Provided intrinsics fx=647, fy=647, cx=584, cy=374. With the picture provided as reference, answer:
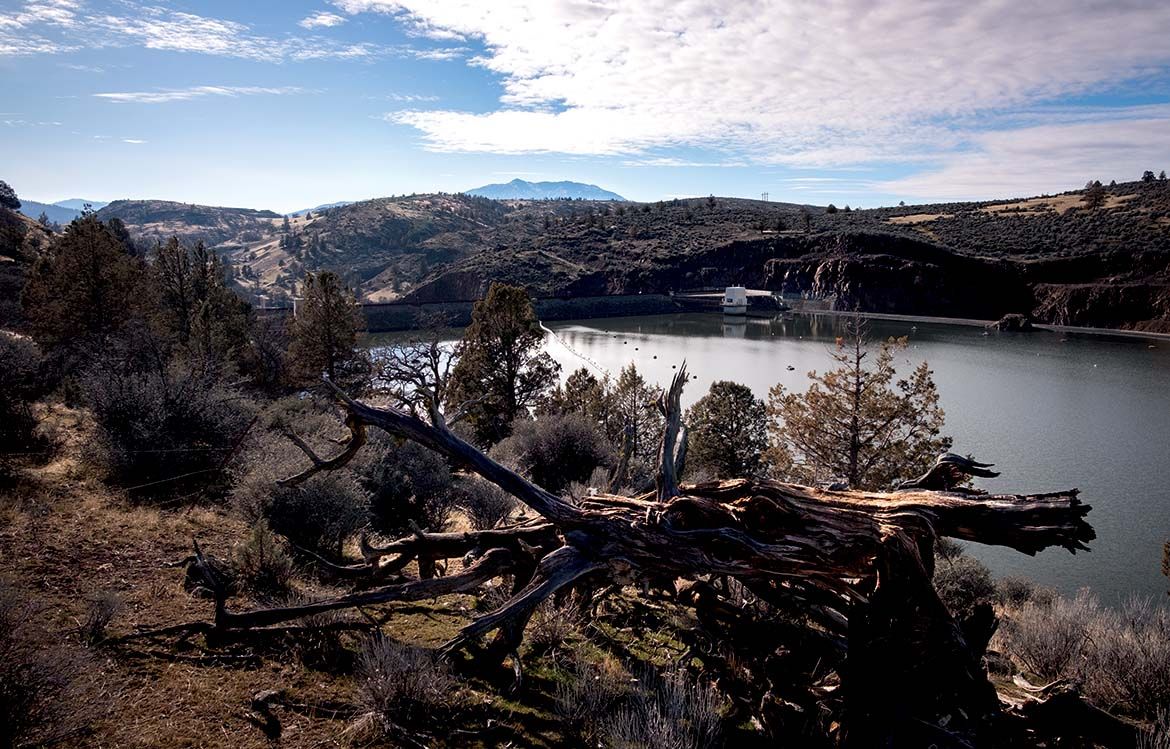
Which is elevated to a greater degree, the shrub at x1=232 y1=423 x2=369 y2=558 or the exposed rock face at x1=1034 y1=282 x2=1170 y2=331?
the exposed rock face at x1=1034 y1=282 x2=1170 y2=331

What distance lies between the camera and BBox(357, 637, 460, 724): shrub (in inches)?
138

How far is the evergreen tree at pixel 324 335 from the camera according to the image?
22.1 meters

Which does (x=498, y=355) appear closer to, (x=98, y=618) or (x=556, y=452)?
(x=556, y=452)

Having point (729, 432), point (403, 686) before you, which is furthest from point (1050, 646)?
point (729, 432)

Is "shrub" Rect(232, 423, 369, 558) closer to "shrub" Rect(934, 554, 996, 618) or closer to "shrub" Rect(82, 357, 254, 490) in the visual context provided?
"shrub" Rect(82, 357, 254, 490)

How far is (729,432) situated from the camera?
808 inches

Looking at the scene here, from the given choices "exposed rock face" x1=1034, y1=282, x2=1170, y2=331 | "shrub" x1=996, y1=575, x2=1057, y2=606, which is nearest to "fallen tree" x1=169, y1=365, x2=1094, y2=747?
"shrub" x1=996, y1=575, x2=1057, y2=606

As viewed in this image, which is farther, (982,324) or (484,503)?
(982,324)

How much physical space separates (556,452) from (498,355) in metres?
6.05

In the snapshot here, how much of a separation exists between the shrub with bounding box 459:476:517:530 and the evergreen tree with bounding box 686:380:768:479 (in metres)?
10.8

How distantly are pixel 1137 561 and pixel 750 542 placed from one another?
17.9 m

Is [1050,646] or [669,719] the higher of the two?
[669,719]

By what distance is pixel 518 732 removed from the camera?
3.50 meters

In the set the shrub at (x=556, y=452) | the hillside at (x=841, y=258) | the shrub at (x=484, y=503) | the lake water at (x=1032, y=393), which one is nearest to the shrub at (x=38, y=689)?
the shrub at (x=484, y=503)
